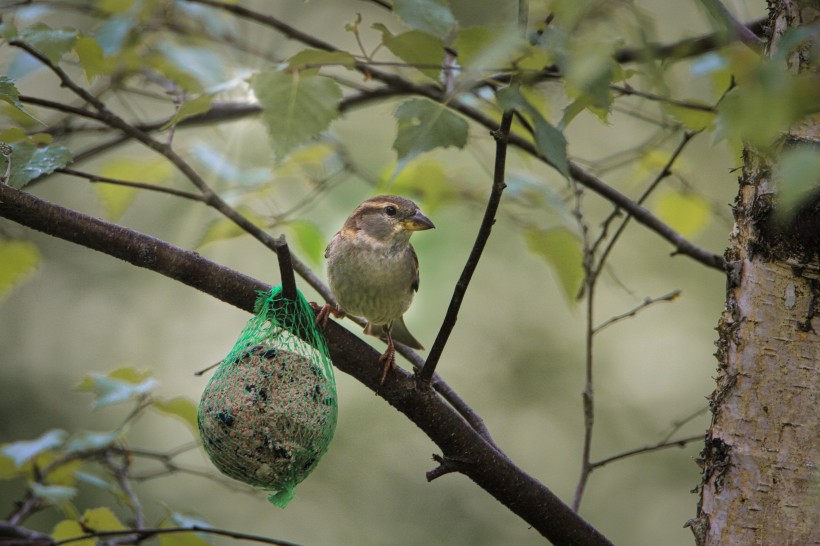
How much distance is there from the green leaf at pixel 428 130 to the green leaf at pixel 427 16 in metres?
0.21

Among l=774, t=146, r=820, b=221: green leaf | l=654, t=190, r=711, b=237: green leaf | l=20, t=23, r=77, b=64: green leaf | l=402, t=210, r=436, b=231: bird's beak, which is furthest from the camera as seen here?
l=654, t=190, r=711, b=237: green leaf

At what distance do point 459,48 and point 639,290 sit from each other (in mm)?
6529

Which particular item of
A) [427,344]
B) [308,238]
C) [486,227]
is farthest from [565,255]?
[427,344]

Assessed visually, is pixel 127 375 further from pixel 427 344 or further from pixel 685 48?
pixel 427 344

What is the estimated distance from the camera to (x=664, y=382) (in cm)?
875

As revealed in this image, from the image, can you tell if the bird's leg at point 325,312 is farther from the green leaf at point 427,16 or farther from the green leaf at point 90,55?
the green leaf at point 90,55

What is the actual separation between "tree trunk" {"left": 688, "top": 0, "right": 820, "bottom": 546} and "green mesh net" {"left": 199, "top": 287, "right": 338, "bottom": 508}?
1134 millimetres

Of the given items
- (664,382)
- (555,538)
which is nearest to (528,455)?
(664,382)

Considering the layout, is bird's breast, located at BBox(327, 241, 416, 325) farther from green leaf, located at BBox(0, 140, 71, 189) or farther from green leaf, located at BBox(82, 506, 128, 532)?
green leaf, located at BBox(0, 140, 71, 189)

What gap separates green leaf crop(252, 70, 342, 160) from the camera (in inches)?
102

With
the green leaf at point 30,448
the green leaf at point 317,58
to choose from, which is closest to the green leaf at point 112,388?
the green leaf at point 30,448

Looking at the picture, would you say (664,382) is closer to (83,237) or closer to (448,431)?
(448,431)

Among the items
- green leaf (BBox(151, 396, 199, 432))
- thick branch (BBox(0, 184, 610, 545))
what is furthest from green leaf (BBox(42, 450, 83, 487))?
thick branch (BBox(0, 184, 610, 545))

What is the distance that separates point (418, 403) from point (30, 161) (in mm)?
1355
